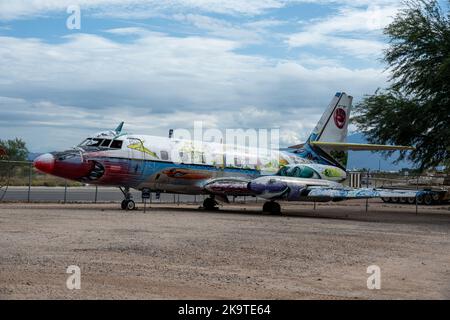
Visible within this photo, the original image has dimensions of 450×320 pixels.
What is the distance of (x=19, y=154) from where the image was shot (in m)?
48.8

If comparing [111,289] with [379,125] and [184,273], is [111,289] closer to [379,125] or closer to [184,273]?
[184,273]

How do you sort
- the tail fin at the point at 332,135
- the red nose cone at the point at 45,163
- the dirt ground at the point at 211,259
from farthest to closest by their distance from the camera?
the tail fin at the point at 332,135 < the red nose cone at the point at 45,163 < the dirt ground at the point at 211,259

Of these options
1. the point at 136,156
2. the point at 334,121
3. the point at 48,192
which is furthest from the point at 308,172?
the point at 48,192

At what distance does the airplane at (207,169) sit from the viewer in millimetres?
25203

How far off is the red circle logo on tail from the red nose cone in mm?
14214

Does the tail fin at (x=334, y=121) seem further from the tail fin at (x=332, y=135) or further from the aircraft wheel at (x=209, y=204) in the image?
the aircraft wheel at (x=209, y=204)

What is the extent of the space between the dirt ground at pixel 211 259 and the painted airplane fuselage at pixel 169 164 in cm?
342

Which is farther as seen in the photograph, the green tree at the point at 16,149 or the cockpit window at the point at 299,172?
the green tree at the point at 16,149

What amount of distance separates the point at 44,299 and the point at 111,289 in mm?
1135

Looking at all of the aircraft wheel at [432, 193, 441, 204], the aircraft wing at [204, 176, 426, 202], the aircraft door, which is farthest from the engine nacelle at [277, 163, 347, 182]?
the aircraft wheel at [432, 193, 441, 204]

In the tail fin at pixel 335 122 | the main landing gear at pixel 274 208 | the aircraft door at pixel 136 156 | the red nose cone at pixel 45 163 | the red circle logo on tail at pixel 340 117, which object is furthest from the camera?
the red circle logo on tail at pixel 340 117

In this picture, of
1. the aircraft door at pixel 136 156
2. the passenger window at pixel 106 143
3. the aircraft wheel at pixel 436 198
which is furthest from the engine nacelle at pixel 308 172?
the aircraft wheel at pixel 436 198

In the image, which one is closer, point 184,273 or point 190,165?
point 184,273
